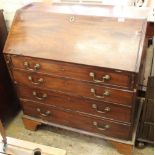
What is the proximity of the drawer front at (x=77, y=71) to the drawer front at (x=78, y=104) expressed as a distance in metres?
0.19

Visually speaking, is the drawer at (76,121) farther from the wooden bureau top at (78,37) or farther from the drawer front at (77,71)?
the wooden bureau top at (78,37)

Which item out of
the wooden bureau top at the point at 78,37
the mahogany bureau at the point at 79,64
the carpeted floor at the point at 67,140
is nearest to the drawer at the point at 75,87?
the mahogany bureau at the point at 79,64

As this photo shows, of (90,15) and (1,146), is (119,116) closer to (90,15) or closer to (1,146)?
(90,15)

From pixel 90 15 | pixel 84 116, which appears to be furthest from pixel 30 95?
pixel 90 15

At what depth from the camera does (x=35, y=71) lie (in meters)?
1.48

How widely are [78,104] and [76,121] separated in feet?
0.62

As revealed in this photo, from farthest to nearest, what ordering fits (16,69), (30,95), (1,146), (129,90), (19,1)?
1. (19,1)
2. (30,95)
3. (16,69)
4. (129,90)
5. (1,146)

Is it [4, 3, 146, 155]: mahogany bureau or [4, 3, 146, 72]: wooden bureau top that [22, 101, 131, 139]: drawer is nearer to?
[4, 3, 146, 155]: mahogany bureau

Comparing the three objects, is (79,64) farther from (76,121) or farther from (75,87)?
(76,121)

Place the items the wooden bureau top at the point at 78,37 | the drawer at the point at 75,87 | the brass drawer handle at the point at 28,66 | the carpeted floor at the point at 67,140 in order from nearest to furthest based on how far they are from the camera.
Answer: the wooden bureau top at the point at 78,37
the drawer at the point at 75,87
the brass drawer handle at the point at 28,66
the carpeted floor at the point at 67,140

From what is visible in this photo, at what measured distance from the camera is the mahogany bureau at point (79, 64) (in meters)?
1.26

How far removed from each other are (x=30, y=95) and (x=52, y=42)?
19.9 inches

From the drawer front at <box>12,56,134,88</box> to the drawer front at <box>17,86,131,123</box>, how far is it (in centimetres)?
19

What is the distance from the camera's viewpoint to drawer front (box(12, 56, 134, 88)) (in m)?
1.26
